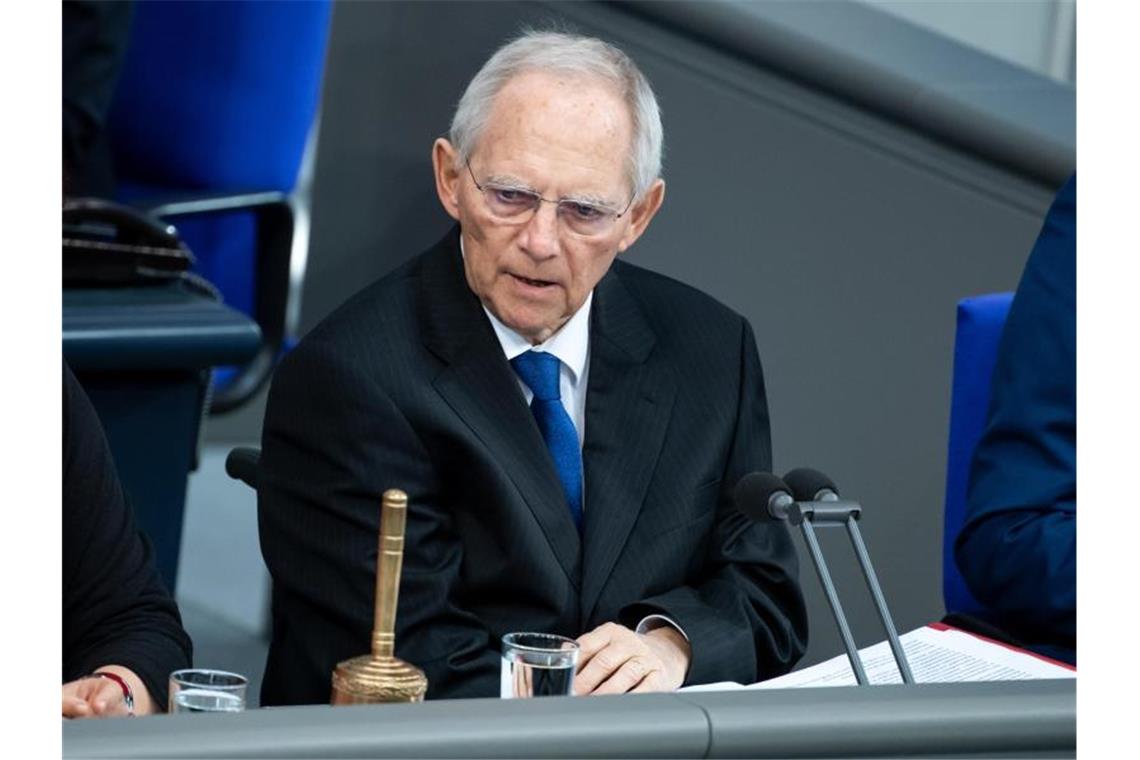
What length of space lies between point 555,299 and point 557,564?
26cm

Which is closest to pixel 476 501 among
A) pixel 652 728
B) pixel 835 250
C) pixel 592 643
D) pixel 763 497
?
pixel 592 643

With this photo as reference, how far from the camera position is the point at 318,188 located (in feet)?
8.53

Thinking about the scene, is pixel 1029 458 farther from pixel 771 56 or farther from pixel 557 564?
pixel 771 56

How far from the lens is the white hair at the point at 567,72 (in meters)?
1.98

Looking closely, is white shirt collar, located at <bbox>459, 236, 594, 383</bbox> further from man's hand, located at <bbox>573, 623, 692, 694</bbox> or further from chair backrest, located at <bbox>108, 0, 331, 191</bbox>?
chair backrest, located at <bbox>108, 0, 331, 191</bbox>

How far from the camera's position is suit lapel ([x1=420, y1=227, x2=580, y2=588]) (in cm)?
195

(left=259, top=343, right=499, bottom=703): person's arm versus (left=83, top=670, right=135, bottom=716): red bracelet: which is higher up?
(left=259, top=343, right=499, bottom=703): person's arm

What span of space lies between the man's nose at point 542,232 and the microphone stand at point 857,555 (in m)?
0.47

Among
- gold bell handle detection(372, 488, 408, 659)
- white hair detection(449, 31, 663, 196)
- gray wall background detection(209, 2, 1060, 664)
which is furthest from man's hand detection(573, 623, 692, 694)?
gray wall background detection(209, 2, 1060, 664)

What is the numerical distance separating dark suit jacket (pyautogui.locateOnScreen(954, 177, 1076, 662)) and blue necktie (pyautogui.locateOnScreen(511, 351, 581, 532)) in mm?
443

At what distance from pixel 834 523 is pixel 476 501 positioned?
0.45 meters

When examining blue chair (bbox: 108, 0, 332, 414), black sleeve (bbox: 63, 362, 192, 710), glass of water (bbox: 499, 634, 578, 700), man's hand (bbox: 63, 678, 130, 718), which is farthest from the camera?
blue chair (bbox: 108, 0, 332, 414)

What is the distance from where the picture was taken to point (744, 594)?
2.05 m
